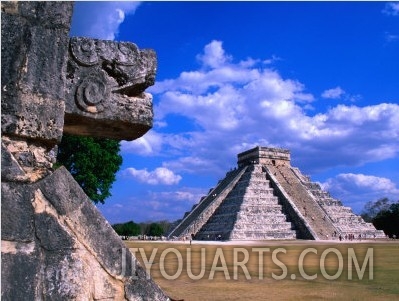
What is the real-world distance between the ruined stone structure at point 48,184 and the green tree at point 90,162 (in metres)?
25.8

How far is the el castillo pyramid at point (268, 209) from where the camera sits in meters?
44.7

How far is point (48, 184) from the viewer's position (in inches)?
108

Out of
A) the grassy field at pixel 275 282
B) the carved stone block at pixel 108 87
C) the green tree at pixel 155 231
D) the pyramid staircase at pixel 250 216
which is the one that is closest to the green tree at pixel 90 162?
the grassy field at pixel 275 282

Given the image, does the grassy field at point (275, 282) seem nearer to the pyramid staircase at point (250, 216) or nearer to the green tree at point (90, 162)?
the green tree at point (90, 162)

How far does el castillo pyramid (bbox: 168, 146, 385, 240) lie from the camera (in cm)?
4469

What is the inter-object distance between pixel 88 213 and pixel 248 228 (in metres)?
40.9

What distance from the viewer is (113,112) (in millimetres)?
3252

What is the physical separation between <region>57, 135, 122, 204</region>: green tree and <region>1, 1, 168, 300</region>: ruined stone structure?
25.8 meters

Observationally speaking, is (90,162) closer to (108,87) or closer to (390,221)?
(108,87)

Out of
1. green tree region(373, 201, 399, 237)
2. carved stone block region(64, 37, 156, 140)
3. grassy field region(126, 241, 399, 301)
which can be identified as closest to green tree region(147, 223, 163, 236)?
green tree region(373, 201, 399, 237)

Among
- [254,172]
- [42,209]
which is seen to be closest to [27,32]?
[42,209]

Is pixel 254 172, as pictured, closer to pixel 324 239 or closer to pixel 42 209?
pixel 324 239

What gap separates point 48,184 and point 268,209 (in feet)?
151

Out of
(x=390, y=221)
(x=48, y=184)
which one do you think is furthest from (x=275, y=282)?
(x=390, y=221)
